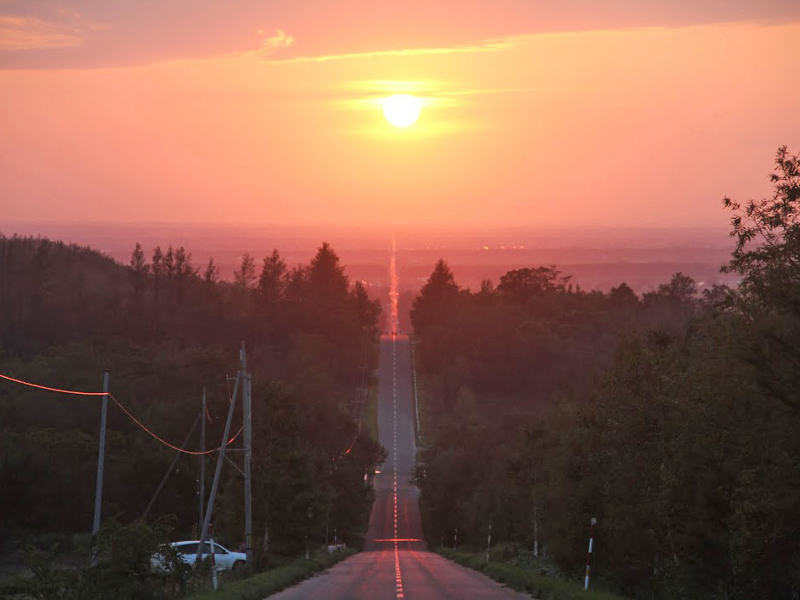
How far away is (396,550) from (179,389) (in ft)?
121

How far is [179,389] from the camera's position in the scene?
99625 millimetres

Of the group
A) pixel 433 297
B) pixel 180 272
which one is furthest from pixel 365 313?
pixel 180 272

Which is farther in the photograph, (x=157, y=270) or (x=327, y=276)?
(x=327, y=276)

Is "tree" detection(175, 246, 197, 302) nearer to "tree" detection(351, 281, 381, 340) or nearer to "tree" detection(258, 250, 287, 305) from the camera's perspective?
"tree" detection(258, 250, 287, 305)

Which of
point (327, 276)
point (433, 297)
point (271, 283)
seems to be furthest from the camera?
point (433, 297)

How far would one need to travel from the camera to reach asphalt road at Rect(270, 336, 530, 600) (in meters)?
25.3

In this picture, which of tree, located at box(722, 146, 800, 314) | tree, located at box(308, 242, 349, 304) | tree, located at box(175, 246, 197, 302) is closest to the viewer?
tree, located at box(722, 146, 800, 314)

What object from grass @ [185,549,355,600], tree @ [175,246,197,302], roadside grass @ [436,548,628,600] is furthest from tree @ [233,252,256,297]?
roadside grass @ [436,548,628,600]

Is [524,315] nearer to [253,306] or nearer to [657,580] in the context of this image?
[253,306]

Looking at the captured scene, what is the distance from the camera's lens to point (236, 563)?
38.5 m

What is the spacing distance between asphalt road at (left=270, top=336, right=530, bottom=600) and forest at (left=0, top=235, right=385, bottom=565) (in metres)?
2.89

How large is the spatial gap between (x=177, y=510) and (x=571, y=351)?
3665 inches

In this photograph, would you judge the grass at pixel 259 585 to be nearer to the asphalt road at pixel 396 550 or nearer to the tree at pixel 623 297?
the asphalt road at pixel 396 550

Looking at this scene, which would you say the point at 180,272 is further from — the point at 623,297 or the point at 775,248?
the point at 775,248
